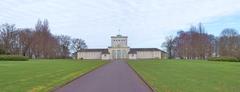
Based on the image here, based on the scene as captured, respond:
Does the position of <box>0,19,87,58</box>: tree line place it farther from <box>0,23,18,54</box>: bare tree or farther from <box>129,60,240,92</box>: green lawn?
<box>129,60,240,92</box>: green lawn

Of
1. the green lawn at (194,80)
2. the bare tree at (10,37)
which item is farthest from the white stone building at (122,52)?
the green lawn at (194,80)

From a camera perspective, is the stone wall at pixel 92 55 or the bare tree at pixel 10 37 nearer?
the bare tree at pixel 10 37

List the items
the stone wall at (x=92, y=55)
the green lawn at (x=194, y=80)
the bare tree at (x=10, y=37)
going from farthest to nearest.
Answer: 1. the stone wall at (x=92, y=55)
2. the bare tree at (x=10, y=37)
3. the green lawn at (x=194, y=80)

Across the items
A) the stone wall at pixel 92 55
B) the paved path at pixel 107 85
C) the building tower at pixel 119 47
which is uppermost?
the building tower at pixel 119 47

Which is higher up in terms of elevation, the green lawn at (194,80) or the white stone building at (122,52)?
the white stone building at (122,52)

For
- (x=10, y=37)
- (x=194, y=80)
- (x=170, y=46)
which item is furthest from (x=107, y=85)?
(x=170, y=46)

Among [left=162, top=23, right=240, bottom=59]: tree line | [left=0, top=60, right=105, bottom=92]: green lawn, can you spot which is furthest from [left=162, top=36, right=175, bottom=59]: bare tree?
[left=0, top=60, right=105, bottom=92]: green lawn

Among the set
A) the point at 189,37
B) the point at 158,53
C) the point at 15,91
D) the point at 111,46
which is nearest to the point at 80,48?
the point at 111,46

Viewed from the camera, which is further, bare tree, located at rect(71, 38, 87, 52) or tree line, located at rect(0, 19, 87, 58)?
bare tree, located at rect(71, 38, 87, 52)

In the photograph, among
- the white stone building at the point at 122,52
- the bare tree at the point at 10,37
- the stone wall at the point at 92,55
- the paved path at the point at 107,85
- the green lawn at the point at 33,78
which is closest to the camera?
the paved path at the point at 107,85

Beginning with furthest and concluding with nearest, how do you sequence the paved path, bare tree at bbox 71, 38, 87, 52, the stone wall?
the stone wall < bare tree at bbox 71, 38, 87, 52 < the paved path

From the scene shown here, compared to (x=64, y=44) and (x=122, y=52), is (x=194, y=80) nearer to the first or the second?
(x=64, y=44)

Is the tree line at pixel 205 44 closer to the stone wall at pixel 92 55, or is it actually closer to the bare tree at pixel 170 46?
the bare tree at pixel 170 46

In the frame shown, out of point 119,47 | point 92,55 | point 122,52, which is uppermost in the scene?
point 119,47
